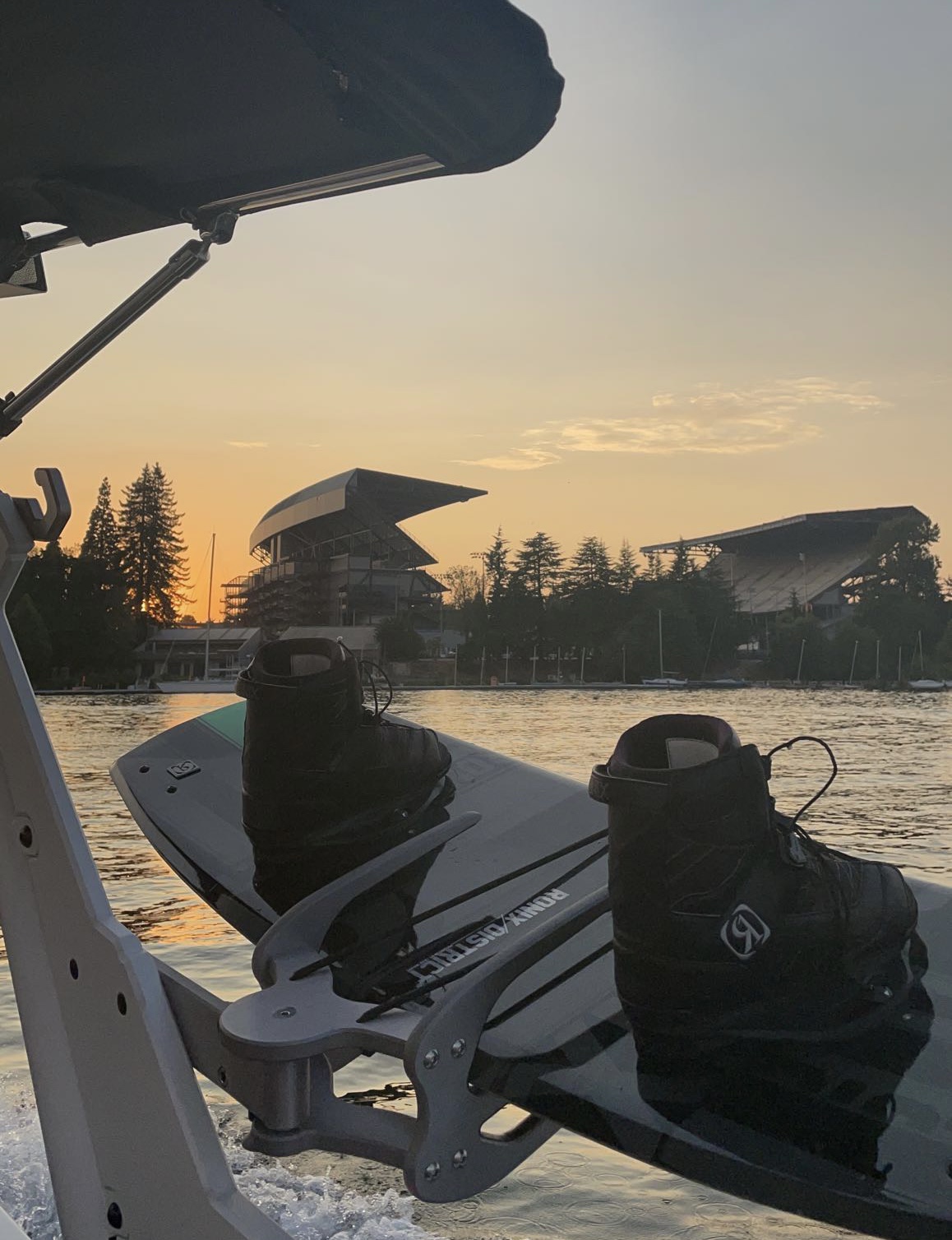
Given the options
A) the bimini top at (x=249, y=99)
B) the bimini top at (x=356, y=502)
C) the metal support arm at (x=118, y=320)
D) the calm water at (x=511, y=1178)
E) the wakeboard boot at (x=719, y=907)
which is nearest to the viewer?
the bimini top at (x=249, y=99)

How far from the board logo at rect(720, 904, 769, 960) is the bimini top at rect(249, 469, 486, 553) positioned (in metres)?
1.10

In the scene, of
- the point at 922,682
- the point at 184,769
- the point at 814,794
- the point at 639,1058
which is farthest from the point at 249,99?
the point at 922,682

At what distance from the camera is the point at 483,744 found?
1.63 meters

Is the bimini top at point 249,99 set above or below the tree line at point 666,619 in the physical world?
above

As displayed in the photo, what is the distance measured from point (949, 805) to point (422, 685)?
5770 millimetres

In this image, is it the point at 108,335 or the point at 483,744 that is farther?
the point at 483,744

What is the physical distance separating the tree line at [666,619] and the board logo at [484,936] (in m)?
0.52

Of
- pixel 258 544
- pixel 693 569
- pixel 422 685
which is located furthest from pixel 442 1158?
pixel 258 544

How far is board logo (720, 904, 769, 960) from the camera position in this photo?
0.79 meters

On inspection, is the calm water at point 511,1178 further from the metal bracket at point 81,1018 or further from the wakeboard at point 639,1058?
the wakeboard at point 639,1058

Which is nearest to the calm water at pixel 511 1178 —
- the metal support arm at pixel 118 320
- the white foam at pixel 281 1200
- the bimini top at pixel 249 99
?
the white foam at pixel 281 1200

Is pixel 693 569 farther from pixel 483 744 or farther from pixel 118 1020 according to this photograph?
pixel 118 1020

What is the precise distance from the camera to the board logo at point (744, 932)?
79 centimetres

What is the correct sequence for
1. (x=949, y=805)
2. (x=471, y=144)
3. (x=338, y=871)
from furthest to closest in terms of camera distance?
(x=949, y=805), (x=338, y=871), (x=471, y=144)
